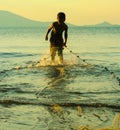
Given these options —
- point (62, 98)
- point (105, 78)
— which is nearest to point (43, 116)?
point (62, 98)

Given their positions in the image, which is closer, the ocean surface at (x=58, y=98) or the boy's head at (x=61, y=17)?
the ocean surface at (x=58, y=98)

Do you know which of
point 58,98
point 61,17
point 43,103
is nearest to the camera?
point 43,103

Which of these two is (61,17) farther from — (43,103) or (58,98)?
(43,103)

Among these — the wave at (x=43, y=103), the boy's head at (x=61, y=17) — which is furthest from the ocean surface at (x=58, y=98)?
the boy's head at (x=61, y=17)

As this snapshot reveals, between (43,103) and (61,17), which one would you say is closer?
(43,103)

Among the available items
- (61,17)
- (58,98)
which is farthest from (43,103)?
(61,17)

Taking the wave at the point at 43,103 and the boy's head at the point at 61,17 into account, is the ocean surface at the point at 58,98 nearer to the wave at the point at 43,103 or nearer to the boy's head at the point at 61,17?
the wave at the point at 43,103

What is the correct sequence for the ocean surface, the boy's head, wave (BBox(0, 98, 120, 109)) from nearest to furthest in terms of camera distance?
the ocean surface → wave (BBox(0, 98, 120, 109)) → the boy's head

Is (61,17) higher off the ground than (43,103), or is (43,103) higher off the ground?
(61,17)

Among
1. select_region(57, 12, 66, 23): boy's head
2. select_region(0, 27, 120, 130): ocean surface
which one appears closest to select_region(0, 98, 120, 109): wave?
select_region(0, 27, 120, 130): ocean surface

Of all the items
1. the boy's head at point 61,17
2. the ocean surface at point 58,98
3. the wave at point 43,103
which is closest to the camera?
the ocean surface at point 58,98

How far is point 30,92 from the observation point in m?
12.2

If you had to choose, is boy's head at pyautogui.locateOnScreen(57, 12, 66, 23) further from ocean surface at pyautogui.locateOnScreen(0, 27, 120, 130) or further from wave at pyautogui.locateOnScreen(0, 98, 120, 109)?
wave at pyautogui.locateOnScreen(0, 98, 120, 109)

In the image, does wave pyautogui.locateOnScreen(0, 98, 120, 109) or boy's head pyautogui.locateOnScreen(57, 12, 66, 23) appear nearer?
wave pyautogui.locateOnScreen(0, 98, 120, 109)
